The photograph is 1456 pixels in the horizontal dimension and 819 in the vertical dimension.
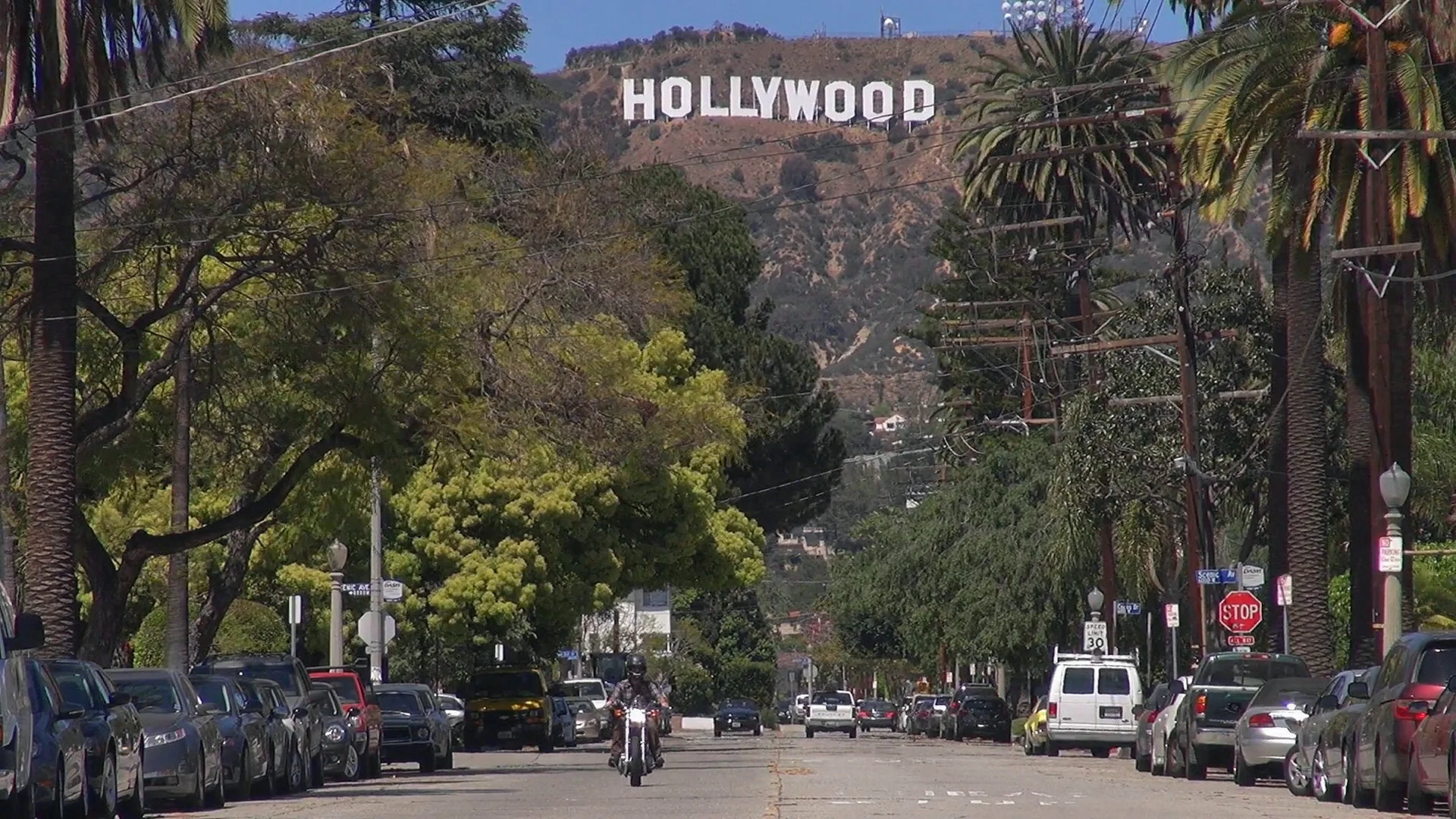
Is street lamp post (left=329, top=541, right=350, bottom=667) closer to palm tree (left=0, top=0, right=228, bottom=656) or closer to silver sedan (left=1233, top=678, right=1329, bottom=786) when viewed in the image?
palm tree (left=0, top=0, right=228, bottom=656)

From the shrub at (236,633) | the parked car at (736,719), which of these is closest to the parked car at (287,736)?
the shrub at (236,633)

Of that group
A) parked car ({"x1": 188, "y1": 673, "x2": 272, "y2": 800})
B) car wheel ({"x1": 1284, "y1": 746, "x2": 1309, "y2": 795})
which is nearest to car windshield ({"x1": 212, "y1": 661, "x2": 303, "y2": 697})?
parked car ({"x1": 188, "y1": 673, "x2": 272, "y2": 800})

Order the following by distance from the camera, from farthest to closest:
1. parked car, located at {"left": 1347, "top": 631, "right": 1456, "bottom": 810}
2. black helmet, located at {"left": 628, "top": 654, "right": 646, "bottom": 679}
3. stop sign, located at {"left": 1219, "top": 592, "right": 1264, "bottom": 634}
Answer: stop sign, located at {"left": 1219, "top": 592, "right": 1264, "bottom": 634}, black helmet, located at {"left": 628, "top": 654, "right": 646, "bottom": 679}, parked car, located at {"left": 1347, "top": 631, "right": 1456, "bottom": 810}

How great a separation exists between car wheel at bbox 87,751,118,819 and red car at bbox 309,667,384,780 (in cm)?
1321

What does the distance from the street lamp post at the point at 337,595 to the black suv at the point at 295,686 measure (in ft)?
32.6

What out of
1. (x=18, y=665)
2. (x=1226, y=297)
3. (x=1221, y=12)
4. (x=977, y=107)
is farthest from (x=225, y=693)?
(x=977, y=107)

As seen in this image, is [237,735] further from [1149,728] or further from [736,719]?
[736,719]

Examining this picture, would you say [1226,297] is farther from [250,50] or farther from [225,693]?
[225,693]

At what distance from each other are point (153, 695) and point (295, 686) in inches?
303

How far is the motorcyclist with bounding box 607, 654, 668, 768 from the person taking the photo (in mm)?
30109

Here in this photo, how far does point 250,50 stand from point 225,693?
10.1 meters

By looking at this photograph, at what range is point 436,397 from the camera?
32812 mm

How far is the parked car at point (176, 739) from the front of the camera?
74.5 ft

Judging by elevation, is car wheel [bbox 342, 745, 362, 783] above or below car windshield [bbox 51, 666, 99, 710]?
below
